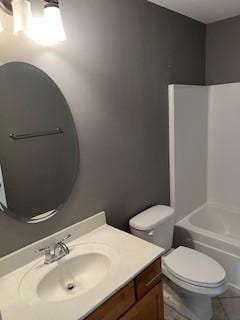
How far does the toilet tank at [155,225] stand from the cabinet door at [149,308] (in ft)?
1.59

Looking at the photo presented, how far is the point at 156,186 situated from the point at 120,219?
0.51 metres

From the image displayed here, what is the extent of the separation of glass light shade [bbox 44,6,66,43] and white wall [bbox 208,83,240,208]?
1922 millimetres

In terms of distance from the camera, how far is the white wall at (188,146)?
2.31 metres

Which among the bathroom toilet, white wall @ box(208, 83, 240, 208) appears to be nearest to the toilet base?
the bathroom toilet

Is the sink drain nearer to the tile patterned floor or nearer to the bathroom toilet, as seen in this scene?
the bathroom toilet

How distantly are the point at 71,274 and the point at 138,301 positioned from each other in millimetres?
394

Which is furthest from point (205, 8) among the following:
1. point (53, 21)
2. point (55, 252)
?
point (55, 252)

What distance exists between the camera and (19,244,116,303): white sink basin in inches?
48.5

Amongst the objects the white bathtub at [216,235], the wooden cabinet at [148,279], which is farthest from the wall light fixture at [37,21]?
the white bathtub at [216,235]

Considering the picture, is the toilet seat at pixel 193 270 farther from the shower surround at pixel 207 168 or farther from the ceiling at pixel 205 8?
the ceiling at pixel 205 8

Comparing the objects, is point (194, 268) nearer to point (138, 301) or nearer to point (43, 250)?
point (138, 301)

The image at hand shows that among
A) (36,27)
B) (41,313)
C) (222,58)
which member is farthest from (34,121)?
(222,58)

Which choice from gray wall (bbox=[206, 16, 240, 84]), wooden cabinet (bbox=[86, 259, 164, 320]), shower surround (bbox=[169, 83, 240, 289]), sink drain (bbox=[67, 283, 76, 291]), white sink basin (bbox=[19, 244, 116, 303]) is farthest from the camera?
gray wall (bbox=[206, 16, 240, 84])

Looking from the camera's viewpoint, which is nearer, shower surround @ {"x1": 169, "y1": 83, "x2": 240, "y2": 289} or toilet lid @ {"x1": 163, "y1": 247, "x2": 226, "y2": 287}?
toilet lid @ {"x1": 163, "y1": 247, "x2": 226, "y2": 287}
